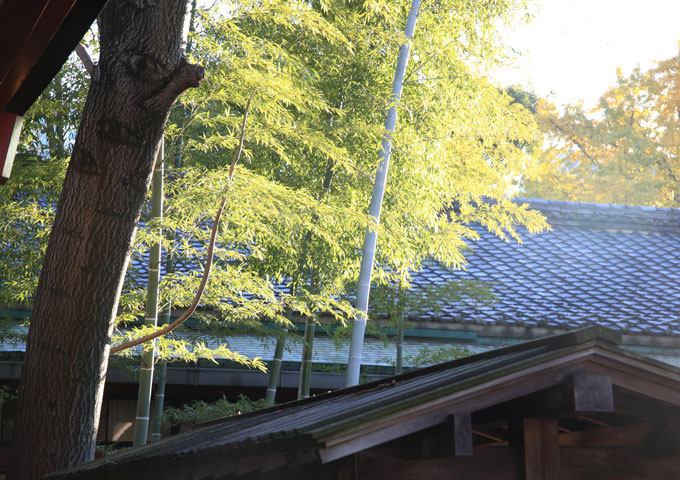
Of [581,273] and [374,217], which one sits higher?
[581,273]

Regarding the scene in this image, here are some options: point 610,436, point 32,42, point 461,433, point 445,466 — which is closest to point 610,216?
point 610,436

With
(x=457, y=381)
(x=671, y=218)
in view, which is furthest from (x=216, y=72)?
(x=671, y=218)

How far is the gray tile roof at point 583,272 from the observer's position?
8445 millimetres

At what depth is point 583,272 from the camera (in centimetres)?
1041

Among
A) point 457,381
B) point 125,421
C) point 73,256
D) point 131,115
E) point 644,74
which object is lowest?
point 125,421

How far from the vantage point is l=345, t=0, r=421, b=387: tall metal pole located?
569 centimetres

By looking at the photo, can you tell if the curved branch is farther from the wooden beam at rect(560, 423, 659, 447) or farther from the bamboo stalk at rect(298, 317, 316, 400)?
the wooden beam at rect(560, 423, 659, 447)

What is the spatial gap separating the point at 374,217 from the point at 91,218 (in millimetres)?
2203

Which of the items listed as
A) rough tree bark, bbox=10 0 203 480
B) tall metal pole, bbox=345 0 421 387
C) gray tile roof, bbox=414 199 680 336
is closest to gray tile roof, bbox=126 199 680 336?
gray tile roof, bbox=414 199 680 336

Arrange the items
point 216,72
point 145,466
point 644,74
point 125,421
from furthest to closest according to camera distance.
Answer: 1. point 644,74
2. point 125,421
3. point 216,72
4. point 145,466

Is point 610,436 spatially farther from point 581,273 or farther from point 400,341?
point 581,273

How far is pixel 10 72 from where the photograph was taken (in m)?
2.69

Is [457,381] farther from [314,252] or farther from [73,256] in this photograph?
[314,252]

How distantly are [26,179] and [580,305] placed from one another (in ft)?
22.1
